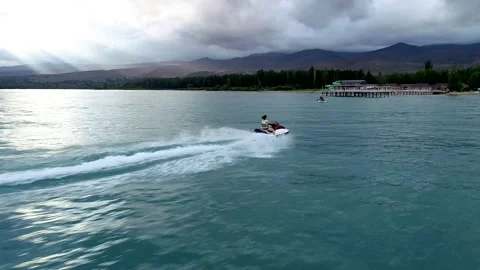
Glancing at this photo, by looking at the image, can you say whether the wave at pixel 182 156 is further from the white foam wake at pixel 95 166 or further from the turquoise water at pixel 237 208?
the turquoise water at pixel 237 208

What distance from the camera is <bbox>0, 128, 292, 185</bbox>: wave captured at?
106 feet

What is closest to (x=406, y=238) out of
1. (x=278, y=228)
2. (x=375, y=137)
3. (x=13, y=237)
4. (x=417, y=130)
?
(x=278, y=228)

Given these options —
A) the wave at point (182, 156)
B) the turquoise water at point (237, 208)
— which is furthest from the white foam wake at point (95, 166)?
the turquoise water at point (237, 208)

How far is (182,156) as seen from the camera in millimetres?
40000

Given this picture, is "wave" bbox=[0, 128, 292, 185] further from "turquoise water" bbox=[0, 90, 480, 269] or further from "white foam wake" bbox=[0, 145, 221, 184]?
"turquoise water" bbox=[0, 90, 480, 269]

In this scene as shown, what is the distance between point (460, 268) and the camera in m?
17.1

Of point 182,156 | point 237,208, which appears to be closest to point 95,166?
point 182,156

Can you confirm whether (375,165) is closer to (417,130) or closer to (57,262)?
(57,262)

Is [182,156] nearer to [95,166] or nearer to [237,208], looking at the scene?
[95,166]

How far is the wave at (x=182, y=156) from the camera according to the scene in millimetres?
32188

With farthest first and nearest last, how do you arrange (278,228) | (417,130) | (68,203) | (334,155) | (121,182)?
1. (417,130)
2. (334,155)
3. (121,182)
4. (68,203)
5. (278,228)

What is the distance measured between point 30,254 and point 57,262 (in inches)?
67.3

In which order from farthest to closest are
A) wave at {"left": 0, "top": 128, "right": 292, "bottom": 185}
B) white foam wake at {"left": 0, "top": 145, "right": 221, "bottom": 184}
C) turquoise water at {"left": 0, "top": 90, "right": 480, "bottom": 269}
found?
wave at {"left": 0, "top": 128, "right": 292, "bottom": 185}
white foam wake at {"left": 0, "top": 145, "right": 221, "bottom": 184}
turquoise water at {"left": 0, "top": 90, "right": 480, "bottom": 269}

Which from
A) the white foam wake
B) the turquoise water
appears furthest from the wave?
the turquoise water
